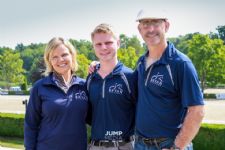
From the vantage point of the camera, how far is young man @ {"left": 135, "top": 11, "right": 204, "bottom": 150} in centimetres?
348

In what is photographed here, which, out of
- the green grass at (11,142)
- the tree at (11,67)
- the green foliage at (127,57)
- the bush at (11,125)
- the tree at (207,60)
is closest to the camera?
the green grass at (11,142)

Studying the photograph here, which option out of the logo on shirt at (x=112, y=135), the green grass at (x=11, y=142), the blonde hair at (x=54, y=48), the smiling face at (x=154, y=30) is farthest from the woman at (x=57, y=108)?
the green grass at (x=11, y=142)

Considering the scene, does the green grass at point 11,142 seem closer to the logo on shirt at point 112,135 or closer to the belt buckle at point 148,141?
the logo on shirt at point 112,135

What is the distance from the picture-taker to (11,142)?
46.8 ft

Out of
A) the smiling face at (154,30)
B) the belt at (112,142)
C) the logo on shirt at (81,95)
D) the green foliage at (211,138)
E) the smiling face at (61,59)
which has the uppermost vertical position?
the smiling face at (154,30)

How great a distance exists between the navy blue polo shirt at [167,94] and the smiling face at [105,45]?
0.50 meters

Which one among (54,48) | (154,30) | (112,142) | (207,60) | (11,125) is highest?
(154,30)

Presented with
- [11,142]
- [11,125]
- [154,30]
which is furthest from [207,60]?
[154,30]

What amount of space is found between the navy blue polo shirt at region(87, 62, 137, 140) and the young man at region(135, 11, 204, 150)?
0.98ft

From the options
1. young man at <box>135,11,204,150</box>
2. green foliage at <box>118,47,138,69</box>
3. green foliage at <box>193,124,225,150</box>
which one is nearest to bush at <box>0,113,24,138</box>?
green foliage at <box>193,124,225,150</box>

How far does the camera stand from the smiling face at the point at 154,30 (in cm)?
374

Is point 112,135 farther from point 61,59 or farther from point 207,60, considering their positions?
point 207,60

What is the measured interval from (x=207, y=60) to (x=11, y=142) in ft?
83.5

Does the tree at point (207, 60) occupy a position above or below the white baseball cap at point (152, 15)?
below
